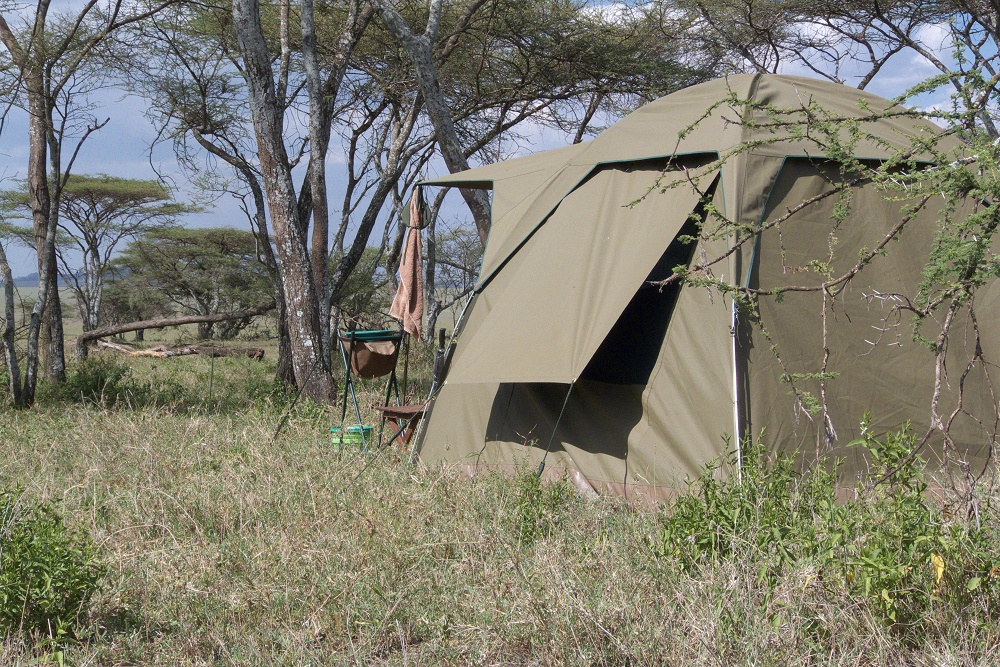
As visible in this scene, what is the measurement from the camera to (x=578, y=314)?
14.1 feet

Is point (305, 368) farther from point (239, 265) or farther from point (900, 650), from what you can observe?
point (239, 265)

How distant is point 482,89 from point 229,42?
3042mm

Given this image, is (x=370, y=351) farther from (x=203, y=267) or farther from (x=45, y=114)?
(x=203, y=267)

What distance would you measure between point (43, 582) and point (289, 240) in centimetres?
468

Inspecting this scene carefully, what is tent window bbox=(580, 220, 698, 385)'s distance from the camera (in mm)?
4559

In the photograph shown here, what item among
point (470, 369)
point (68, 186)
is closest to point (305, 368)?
point (470, 369)

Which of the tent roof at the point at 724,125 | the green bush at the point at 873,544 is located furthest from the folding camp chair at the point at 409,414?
the green bush at the point at 873,544

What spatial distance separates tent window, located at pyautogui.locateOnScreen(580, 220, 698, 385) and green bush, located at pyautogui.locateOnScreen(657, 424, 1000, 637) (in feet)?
4.96

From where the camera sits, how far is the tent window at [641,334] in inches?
179

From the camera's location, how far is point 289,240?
7121 millimetres

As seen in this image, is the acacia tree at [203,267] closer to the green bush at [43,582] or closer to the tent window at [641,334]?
the tent window at [641,334]

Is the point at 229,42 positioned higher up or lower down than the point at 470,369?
higher up

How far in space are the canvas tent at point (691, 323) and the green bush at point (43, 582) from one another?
196 cm

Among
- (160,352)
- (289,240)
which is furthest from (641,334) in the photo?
(160,352)
